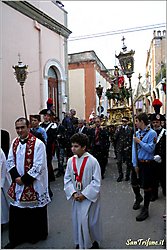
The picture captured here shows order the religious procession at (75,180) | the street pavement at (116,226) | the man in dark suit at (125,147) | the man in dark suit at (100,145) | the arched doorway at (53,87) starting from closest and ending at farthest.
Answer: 1. the religious procession at (75,180)
2. the street pavement at (116,226)
3. the man in dark suit at (125,147)
4. the man in dark suit at (100,145)
5. the arched doorway at (53,87)

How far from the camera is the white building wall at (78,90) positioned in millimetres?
20859

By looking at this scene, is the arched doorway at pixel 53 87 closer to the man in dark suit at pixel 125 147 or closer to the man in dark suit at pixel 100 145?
the man in dark suit at pixel 100 145

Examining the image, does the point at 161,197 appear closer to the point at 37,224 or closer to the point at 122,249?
the point at 122,249

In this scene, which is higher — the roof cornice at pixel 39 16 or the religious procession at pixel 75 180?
the roof cornice at pixel 39 16

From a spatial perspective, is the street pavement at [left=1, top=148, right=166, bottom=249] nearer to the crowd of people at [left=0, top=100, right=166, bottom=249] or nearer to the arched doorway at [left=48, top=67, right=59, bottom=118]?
the crowd of people at [left=0, top=100, right=166, bottom=249]

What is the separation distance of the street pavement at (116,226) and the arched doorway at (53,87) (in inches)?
295


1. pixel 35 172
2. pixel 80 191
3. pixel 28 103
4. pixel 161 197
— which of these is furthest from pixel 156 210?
pixel 28 103

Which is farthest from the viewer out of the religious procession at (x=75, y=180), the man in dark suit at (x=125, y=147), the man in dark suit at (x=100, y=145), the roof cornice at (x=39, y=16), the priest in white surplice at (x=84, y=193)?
the roof cornice at (x=39, y=16)

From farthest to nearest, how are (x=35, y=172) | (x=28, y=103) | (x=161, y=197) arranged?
(x=28, y=103) → (x=161, y=197) → (x=35, y=172)

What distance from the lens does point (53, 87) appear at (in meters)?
13.5

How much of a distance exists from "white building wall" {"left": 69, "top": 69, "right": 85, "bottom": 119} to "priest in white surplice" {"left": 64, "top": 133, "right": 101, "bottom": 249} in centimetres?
1726

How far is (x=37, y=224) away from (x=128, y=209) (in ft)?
6.05

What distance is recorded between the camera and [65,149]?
8.66 meters

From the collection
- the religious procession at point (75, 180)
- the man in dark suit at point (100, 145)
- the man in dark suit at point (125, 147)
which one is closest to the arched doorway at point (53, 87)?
the religious procession at point (75, 180)
